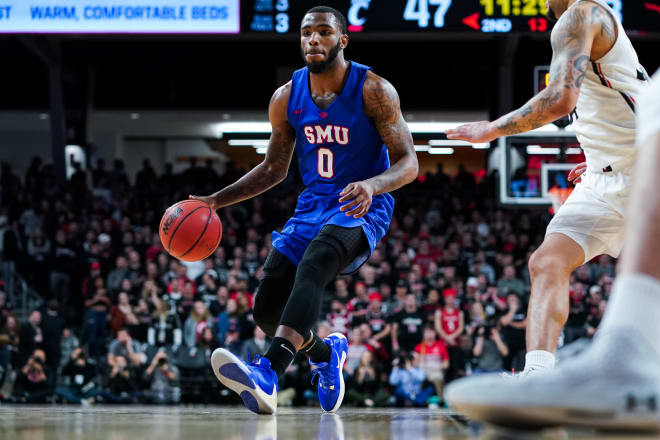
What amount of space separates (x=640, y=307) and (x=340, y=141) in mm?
2465

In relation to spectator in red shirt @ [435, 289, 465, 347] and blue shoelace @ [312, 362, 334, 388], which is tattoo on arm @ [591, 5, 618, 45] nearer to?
blue shoelace @ [312, 362, 334, 388]

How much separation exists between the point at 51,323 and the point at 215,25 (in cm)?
422

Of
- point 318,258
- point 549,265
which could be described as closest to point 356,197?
point 318,258

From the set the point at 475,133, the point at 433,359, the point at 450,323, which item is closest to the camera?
the point at 475,133

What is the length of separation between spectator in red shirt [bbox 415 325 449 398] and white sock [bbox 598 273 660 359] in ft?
28.6

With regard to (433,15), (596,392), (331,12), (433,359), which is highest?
(433,15)

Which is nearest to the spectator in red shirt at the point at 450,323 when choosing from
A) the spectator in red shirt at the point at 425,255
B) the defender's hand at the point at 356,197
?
the spectator in red shirt at the point at 425,255

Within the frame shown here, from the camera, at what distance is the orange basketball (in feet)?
13.1

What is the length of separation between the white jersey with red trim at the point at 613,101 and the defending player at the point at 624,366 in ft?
5.21

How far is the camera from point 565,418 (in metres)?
1.62

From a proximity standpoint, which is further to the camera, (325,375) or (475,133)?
Answer: (325,375)

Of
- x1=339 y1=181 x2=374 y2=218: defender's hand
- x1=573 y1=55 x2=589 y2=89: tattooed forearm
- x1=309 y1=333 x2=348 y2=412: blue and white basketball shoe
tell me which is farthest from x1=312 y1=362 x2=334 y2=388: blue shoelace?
x1=573 y1=55 x2=589 y2=89: tattooed forearm

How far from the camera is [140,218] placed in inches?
592

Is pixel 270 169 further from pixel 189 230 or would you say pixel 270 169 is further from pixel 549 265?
pixel 549 265
